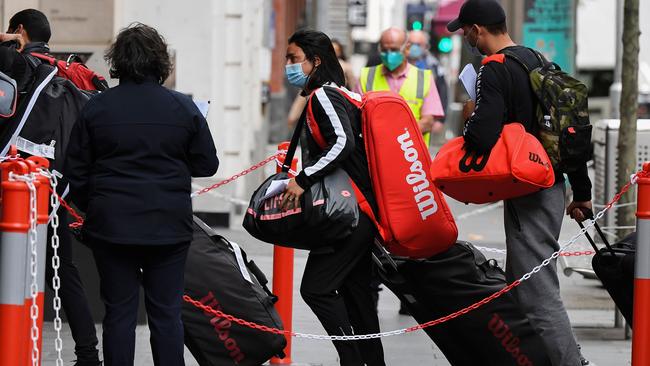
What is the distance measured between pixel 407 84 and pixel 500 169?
12.2 feet

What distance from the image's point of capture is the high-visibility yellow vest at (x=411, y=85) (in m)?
9.90

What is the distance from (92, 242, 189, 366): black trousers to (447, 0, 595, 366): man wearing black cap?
1471mm

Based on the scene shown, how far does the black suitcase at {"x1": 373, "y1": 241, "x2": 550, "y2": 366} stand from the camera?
23.4ft

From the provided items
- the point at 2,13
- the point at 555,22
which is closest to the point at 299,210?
the point at 2,13

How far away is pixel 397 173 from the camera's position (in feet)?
21.8

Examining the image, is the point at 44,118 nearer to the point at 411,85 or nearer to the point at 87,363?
the point at 87,363

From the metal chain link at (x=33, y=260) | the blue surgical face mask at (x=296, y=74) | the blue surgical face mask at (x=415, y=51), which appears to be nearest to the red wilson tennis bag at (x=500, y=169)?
the blue surgical face mask at (x=296, y=74)

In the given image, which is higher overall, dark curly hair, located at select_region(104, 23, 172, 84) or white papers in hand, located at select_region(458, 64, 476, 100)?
dark curly hair, located at select_region(104, 23, 172, 84)

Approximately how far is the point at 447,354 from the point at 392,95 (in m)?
1.45

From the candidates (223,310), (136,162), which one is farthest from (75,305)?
(136,162)

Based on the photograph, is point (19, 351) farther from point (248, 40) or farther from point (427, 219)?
point (248, 40)

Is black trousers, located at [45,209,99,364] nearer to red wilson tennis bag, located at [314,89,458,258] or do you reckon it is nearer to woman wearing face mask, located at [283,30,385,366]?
woman wearing face mask, located at [283,30,385,366]

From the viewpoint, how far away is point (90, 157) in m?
5.98

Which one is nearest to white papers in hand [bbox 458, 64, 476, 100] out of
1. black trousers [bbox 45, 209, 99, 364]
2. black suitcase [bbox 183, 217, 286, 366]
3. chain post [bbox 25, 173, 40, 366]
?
black suitcase [bbox 183, 217, 286, 366]
